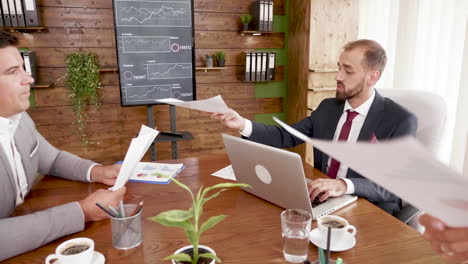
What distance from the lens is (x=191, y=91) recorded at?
3277mm

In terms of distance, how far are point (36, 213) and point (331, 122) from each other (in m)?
1.49

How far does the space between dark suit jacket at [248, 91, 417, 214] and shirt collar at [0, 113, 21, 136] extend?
1160 millimetres

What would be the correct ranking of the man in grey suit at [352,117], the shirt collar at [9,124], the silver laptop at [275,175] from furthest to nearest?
the man in grey suit at [352,117]
the shirt collar at [9,124]
the silver laptop at [275,175]

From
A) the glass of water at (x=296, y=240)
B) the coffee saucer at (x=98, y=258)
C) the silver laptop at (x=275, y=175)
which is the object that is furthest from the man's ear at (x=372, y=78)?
the coffee saucer at (x=98, y=258)

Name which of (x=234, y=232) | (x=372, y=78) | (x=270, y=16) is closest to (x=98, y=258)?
(x=234, y=232)

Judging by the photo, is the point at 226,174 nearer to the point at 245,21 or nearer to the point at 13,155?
the point at 13,155

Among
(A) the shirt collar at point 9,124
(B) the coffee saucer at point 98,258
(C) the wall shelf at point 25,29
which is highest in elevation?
(C) the wall shelf at point 25,29

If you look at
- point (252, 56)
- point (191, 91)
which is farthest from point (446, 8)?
point (191, 91)

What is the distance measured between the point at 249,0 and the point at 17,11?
7.26ft

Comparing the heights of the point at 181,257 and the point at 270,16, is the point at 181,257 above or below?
below

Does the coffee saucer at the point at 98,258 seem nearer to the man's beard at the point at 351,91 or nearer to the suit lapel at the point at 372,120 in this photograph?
the suit lapel at the point at 372,120

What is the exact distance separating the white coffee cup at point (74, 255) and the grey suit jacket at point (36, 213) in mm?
142

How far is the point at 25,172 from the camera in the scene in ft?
4.58

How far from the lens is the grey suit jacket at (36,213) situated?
98 cm
